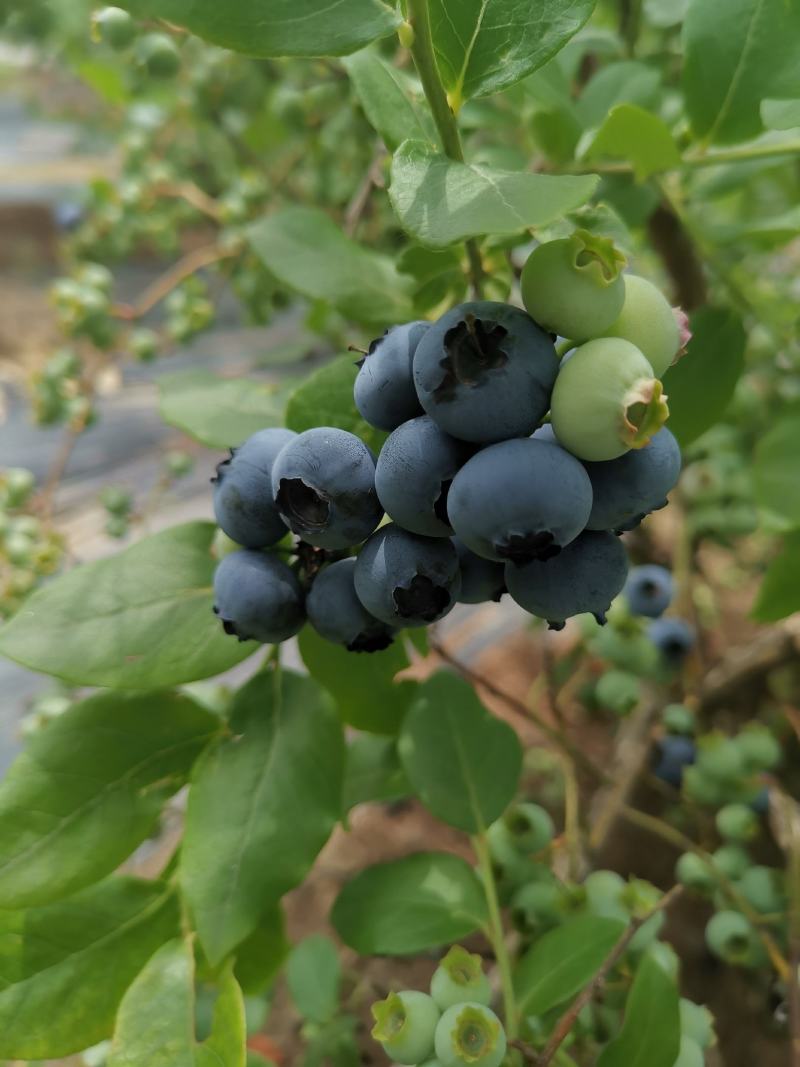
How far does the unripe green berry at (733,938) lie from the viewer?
926 mm

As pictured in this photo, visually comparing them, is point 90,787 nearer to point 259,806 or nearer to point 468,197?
point 259,806

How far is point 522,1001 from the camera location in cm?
68

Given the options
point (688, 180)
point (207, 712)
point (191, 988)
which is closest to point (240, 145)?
point (688, 180)

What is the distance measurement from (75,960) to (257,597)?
38 centimetres

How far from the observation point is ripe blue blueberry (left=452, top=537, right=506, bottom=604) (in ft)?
1.69

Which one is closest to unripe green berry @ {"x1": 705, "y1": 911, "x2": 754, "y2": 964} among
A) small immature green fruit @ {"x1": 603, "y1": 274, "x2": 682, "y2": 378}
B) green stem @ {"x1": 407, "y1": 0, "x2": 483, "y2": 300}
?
small immature green fruit @ {"x1": 603, "y1": 274, "x2": 682, "y2": 378}

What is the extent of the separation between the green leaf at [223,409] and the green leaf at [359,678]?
202mm

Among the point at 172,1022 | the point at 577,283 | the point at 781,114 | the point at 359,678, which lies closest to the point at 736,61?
the point at 781,114

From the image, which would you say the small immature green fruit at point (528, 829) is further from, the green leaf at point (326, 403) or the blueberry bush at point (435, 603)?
the green leaf at point (326, 403)

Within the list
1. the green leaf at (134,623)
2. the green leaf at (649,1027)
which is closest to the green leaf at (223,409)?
the green leaf at (134,623)

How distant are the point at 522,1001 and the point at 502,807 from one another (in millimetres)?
172

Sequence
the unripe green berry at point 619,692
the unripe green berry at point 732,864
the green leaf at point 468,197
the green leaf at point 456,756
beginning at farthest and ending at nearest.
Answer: the unripe green berry at point 619,692 → the unripe green berry at point 732,864 → the green leaf at point 456,756 → the green leaf at point 468,197

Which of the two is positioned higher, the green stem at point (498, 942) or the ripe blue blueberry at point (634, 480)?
the ripe blue blueberry at point (634, 480)

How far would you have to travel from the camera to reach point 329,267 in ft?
2.55
